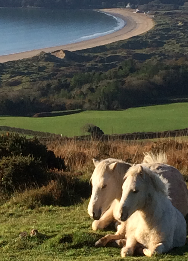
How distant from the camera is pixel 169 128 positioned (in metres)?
28.0

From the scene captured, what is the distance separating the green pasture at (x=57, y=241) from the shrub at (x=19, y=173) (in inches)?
62.1

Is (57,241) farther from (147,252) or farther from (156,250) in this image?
(156,250)

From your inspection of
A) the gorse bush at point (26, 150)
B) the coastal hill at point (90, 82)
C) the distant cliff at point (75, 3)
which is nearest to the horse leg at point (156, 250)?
the gorse bush at point (26, 150)

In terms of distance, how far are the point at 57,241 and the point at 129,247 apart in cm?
110

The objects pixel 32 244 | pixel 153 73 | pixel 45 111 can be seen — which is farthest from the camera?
pixel 153 73

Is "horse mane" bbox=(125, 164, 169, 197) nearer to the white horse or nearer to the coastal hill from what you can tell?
the white horse

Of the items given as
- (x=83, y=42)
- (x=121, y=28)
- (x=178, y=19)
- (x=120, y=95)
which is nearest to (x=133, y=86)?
(x=120, y=95)

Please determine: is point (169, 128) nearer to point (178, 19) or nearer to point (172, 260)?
point (172, 260)

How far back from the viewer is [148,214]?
235 inches

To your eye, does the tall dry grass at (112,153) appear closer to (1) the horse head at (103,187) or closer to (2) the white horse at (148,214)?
(2) the white horse at (148,214)

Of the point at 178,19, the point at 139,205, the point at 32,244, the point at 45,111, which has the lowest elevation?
the point at 45,111

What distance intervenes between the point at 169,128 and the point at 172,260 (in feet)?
74.5

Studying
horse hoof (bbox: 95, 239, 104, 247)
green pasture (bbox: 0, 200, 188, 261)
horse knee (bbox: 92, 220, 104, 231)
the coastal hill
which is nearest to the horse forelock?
green pasture (bbox: 0, 200, 188, 261)

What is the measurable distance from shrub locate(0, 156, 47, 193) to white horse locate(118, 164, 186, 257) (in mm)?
4233
